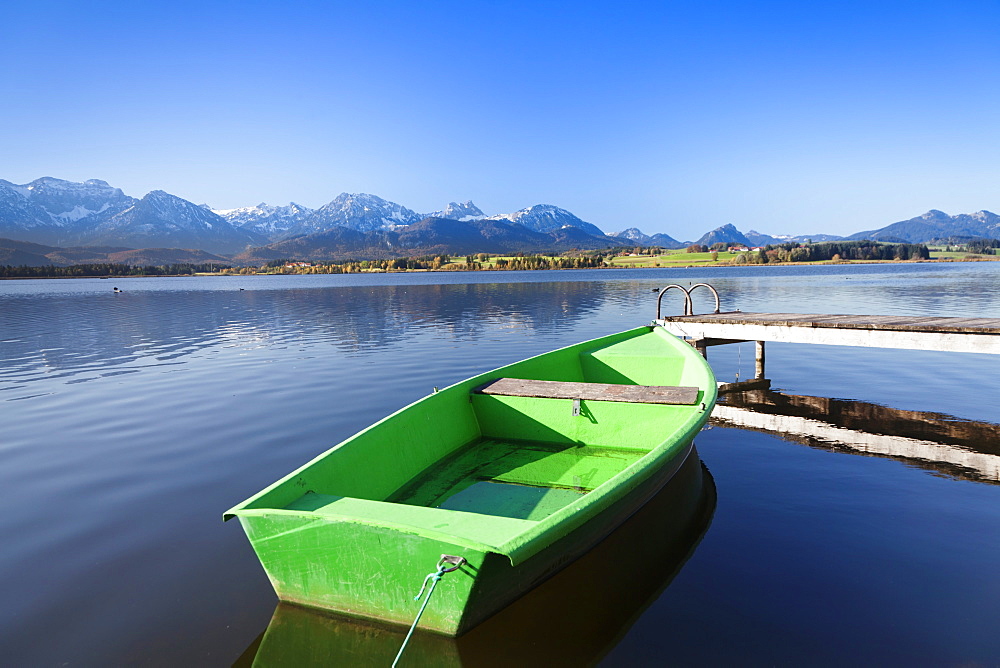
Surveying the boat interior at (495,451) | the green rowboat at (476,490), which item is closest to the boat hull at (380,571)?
the green rowboat at (476,490)

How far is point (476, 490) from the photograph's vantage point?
21.6 ft

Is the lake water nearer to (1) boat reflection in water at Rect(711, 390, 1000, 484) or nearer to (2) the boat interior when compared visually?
(1) boat reflection in water at Rect(711, 390, 1000, 484)

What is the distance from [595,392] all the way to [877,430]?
6.89 meters

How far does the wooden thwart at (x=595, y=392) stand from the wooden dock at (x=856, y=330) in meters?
7.67

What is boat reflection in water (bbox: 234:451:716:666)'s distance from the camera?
177 inches

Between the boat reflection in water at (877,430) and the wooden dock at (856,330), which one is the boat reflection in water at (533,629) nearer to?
the boat reflection in water at (877,430)

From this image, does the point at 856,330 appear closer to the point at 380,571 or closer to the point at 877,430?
the point at 877,430

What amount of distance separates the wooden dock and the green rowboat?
5.04 meters

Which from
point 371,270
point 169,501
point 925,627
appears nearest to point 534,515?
point 925,627

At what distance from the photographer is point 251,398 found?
48.2ft

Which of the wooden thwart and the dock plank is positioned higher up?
the dock plank

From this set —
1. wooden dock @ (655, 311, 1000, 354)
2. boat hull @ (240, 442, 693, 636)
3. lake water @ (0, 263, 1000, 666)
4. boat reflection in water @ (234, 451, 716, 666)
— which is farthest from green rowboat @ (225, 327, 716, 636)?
wooden dock @ (655, 311, 1000, 354)

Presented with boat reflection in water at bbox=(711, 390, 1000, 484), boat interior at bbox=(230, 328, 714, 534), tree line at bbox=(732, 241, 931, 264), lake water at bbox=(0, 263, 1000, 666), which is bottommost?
boat reflection in water at bbox=(711, 390, 1000, 484)

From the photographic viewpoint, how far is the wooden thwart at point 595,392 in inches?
304
